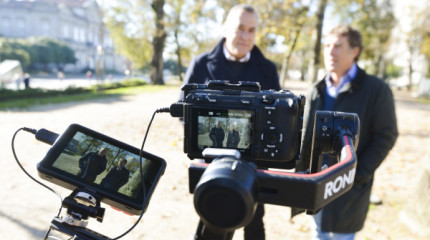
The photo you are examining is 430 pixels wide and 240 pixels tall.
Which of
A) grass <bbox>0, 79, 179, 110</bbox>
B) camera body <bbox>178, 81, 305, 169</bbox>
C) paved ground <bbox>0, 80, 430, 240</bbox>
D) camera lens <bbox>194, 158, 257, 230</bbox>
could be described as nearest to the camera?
camera lens <bbox>194, 158, 257, 230</bbox>

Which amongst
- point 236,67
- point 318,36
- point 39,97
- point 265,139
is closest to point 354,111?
point 236,67

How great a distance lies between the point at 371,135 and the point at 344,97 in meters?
0.35

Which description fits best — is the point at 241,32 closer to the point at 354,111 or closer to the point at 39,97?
the point at 354,111

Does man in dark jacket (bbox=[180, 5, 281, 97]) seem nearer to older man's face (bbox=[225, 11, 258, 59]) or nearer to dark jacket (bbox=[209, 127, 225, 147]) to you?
older man's face (bbox=[225, 11, 258, 59])

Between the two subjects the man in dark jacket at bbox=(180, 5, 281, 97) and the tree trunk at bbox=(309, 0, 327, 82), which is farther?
the tree trunk at bbox=(309, 0, 327, 82)

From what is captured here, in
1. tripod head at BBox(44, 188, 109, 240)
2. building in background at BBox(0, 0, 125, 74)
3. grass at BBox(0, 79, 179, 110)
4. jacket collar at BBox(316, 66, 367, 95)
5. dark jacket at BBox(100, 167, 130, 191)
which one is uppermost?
building in background at BBox(0, 0, 125, 74)

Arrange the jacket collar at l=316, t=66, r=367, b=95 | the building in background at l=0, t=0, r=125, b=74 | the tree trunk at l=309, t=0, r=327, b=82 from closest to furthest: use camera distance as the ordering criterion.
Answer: the jacket collar at l=316, t=66, r=367, b=95, the tree trunk at l=309, t=0, r=327, b=82, the building in background at l=0, t=0, r=125, b=74

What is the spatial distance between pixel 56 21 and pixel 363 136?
58.9m

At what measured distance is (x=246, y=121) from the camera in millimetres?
1122

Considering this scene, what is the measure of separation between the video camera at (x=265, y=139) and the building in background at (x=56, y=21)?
46.7 meters

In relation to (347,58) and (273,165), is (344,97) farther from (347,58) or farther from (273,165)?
(273,165)

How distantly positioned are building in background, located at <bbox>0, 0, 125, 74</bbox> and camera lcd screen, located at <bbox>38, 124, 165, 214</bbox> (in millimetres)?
46493

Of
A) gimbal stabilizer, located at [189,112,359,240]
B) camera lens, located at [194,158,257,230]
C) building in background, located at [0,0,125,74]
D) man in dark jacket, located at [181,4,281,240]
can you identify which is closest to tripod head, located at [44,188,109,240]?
gimbal stabilizer, located at [189,112,359,240]

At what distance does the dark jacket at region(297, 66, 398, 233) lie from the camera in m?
2.33
